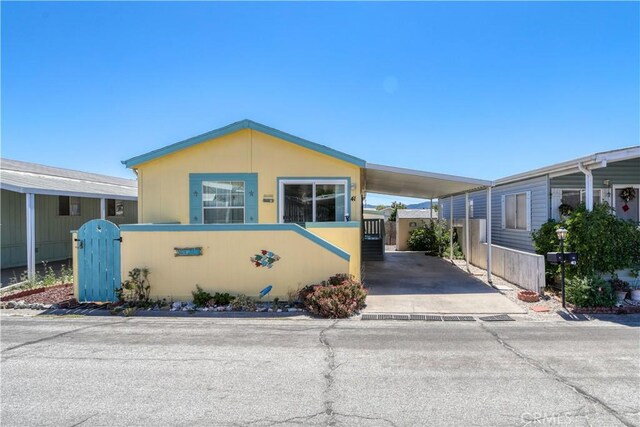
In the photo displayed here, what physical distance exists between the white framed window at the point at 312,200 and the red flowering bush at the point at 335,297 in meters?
2.61

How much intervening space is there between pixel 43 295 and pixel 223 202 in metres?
4.66

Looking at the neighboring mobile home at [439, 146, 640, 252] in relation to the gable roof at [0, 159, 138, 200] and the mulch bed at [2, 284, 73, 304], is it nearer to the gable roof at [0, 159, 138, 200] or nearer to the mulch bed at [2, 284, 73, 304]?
the mulch bed at [2, 284, 73, 304]

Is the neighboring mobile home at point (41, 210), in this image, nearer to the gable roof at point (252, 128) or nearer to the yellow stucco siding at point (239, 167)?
the yellow stucco siding at point (239, 167)

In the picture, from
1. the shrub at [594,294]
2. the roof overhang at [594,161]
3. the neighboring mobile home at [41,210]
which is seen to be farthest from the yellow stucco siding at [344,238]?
the neighboring mobile home at [41,210]

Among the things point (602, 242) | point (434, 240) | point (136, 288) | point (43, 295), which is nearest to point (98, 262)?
point (136, 288)

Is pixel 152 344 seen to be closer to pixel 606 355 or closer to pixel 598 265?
pixel 606 355

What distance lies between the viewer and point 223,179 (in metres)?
10.2

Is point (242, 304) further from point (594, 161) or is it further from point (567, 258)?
point (594, 161)

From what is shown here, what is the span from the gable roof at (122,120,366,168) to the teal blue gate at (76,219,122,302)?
8.73ft

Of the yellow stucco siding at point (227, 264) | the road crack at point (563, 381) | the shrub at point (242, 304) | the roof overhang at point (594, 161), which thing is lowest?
the road crack at point (563, 381)

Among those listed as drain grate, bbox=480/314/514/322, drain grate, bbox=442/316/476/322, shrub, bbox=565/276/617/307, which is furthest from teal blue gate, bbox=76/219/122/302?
shrub, bbox=565/276/617/307

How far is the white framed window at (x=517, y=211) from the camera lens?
459 inches

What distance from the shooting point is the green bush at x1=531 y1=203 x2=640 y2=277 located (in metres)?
7.92

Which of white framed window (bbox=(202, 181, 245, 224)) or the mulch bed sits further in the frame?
white framed window (bbox=(202, 181, 245, 224))
